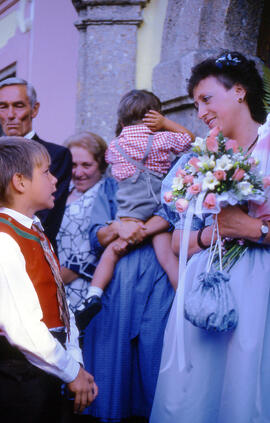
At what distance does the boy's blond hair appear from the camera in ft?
7.94

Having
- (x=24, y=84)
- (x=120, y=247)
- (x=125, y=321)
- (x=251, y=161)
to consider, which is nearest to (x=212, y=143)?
(x=251, y=161)

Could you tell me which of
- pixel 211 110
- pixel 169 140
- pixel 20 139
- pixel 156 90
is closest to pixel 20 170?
pixel 20 139

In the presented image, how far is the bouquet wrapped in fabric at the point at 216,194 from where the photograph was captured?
230 centimetres

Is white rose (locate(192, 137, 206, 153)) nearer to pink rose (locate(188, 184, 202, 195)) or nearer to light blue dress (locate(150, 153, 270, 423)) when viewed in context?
pink rose (locate(188, 184, 202, 195))

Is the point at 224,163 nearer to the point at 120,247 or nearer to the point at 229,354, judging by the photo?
the point at 229,354

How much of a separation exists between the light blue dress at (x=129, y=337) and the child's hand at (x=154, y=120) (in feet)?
2.45

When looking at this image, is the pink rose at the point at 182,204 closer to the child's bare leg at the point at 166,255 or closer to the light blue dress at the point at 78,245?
the child's bare leg at the point at 166,255

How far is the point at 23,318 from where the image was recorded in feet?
6.99

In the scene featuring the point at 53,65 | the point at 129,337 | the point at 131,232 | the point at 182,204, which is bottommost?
the point at 129,337

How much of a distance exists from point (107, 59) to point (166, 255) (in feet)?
6.69

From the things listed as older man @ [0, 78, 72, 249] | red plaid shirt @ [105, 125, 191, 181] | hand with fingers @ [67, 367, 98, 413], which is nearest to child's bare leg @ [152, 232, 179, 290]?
red plaid shirt @ [105, 125, 191, 181]

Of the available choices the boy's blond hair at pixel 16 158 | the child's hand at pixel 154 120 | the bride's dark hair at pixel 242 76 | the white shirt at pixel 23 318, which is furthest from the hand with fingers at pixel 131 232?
the white shirt at pixel 23 318

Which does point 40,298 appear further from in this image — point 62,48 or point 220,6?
point 62,48

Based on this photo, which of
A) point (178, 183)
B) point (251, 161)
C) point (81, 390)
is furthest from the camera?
point (178, 183)
